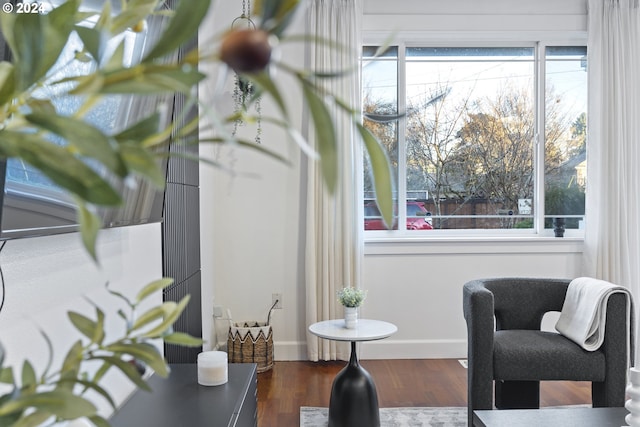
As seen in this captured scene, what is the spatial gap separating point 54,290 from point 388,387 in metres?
2.59

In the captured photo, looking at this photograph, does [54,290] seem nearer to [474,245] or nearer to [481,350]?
[481,350]

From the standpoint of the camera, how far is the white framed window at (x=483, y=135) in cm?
448

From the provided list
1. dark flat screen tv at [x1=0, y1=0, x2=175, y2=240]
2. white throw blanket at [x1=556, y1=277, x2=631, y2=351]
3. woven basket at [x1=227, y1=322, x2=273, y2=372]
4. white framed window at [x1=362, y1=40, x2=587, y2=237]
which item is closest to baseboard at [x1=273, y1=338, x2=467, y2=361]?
woven basket at [x1=227, y1=322, x2=273, y2=372]

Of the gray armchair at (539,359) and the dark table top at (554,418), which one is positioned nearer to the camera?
the dark table top at (554,418)

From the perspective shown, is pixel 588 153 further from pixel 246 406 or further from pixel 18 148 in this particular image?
pixel 18 148

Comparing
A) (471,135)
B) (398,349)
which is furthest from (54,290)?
(471,135)

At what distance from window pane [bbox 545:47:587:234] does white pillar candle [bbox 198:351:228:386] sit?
3300 millimetres

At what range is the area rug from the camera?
298cm

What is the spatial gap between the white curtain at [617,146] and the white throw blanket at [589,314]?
4.84 ft

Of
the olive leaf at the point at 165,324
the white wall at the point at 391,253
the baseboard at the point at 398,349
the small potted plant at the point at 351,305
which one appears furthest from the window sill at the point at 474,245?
the olive leaf at the point at 165,324

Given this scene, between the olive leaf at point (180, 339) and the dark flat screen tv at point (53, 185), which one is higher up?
the dark flat screen tv at point (53, 185)

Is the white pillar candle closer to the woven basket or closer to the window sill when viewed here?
the woven basket

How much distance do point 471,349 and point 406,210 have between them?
6.36 ft

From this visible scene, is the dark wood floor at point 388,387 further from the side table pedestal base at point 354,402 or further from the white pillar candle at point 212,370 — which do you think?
the white pillar candle at point 212,370
